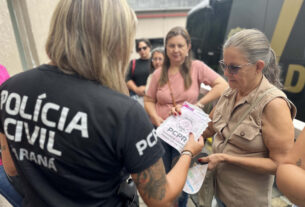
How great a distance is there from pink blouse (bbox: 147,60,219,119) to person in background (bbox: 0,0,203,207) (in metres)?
1.44

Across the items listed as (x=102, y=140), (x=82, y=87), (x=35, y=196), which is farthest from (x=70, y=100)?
(x=35, y=196)

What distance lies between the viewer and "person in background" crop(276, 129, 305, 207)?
89cm

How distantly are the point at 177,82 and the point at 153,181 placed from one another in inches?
62.7

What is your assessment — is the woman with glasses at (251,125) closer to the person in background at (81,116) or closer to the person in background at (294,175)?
the person in background at (294,175)

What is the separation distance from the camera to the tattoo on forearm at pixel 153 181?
94 cm

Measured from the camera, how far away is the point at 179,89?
2379mm

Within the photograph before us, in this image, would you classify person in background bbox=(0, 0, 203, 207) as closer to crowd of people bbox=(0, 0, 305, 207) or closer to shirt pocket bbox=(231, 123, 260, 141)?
crowd of people bbox=(0, 0, 305, 207)

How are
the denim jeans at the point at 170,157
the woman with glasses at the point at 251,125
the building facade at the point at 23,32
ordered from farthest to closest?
1. the building facade at the point at 23,32
2. the denim jeans at the point at 170,157
3. the woman with glasses at the point at 251,125

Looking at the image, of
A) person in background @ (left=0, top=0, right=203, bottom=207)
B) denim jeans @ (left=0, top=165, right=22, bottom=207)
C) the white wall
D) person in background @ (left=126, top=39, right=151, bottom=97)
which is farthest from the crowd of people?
person in background @ (left=126, top=39, right=151, bottom=97)

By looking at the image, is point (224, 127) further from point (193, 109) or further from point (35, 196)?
point (35, 196)

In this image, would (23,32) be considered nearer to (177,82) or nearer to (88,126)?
(177,82)

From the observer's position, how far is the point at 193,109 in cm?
182

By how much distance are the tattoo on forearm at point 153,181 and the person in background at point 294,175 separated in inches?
21.1

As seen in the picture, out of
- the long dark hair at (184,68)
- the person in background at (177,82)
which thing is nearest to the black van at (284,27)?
the person in background at (177,82)
